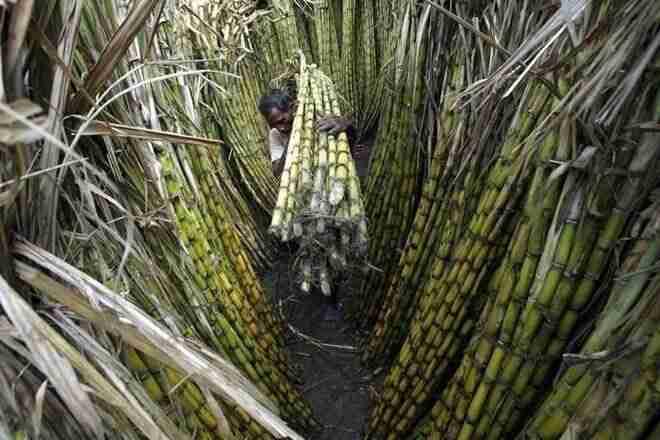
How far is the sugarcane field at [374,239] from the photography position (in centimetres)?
79

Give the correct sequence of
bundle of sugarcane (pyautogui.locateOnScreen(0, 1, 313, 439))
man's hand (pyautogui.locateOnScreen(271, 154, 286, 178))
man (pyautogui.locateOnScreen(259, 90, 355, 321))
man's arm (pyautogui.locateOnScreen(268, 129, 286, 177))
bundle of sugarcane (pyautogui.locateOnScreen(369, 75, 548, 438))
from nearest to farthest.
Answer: bundle of sugarcane (pyautogui.locateOnScreen(0, 1, 313, 439))
bundle of sugarcane (pyautogui.locateOnScreen(369, 75, 548, 438))
man (pyautogui.locateOnScreen(259, 90, 355, 321))
man's hand (pyautogui.locateOnScreen(271, 154, 286, 178))
man's arm (pyautogui.locateOnScreen(268, 129, 286, 177))

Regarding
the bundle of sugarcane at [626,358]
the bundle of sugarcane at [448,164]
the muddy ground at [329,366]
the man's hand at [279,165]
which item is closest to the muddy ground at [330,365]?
the muddy ground at [329,366]

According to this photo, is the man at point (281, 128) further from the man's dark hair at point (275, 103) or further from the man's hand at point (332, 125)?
the man's hand at point (332, 125)

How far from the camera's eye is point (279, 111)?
10.2ft

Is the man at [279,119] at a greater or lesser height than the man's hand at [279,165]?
greater

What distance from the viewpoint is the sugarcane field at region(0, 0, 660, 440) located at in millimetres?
785

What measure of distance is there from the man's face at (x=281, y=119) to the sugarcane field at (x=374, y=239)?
58 cm

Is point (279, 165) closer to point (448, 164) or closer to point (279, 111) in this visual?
point (279, 111)

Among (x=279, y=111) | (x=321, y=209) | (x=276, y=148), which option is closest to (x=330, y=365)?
(x=321, y=209)

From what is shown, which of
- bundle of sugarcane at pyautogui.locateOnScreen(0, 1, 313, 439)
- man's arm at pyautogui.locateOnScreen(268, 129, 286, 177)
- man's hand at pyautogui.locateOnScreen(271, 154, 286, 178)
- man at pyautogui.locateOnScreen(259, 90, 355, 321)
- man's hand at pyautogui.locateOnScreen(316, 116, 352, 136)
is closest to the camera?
bundle of sugarcane at pyautogui.locateOnScreen(0, 1, 313, 439)

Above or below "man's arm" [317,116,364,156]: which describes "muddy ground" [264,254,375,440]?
below

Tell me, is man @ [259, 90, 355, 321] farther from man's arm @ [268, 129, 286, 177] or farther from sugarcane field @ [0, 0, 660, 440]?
sugarcane field @ [0, 0, 660, 440]

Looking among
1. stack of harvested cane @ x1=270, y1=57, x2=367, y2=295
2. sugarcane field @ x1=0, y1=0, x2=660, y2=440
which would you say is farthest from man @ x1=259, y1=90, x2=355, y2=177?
stack of harvested cane @ x1=270, y1=57, x2=367, y2=295

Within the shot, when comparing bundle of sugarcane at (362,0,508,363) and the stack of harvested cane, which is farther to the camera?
the stack of harvested cane
